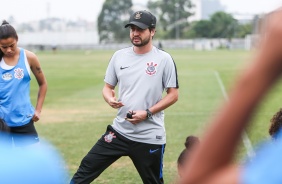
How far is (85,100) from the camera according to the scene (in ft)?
59.3

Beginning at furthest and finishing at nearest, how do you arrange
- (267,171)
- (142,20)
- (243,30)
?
1. (243,30)
2. (142,20)
3. (267,171)

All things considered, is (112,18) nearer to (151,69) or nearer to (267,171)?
(151,69)

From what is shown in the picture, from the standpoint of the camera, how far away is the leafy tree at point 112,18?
4569 inches

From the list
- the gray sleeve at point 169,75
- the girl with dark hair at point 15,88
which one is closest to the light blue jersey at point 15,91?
the girl with dark hair at point 15,88

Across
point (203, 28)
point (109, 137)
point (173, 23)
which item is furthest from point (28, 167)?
point (173, 23)

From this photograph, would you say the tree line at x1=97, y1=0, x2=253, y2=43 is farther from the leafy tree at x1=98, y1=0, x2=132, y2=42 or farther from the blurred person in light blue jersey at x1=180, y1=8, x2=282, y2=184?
the blurred person in light blue jersey at x1=180, y1=8, x2=282, y2=184

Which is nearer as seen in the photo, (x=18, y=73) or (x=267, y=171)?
(x=267, y=171)

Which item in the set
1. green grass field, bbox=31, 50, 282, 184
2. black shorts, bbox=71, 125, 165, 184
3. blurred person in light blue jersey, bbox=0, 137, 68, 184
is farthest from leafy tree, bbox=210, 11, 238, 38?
blurred person in light blue jersey, bbox=0, 137, 68, 184

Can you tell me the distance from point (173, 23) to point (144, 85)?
4463 inches

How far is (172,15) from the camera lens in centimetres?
11869

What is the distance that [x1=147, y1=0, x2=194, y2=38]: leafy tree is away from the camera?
116 m

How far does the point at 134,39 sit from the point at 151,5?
11819 centimetres

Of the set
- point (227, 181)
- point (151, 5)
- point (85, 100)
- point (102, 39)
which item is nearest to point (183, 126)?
point (85, 100)

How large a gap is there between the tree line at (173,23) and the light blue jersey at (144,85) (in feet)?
342
